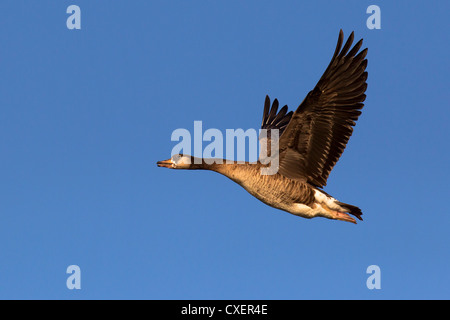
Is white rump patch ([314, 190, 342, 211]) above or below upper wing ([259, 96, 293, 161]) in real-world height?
below

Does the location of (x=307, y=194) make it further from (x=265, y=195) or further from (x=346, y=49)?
(x=346, y=49)

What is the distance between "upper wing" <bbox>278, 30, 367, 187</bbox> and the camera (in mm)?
11180

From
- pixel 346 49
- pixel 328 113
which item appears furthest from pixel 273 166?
pixel 346 49

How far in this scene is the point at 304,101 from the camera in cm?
1114

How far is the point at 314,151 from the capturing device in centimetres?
1191

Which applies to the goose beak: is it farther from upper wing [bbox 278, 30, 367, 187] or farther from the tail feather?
the tail feather

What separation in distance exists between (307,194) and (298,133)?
109 centimetres

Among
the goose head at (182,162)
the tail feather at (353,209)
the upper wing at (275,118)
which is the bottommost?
the tail feather at (353,209)

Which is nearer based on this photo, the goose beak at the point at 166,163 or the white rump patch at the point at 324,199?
the white rump patch at the point at 324,199

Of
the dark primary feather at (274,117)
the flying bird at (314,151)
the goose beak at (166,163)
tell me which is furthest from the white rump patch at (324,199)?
the dark primary feather at (274,117)

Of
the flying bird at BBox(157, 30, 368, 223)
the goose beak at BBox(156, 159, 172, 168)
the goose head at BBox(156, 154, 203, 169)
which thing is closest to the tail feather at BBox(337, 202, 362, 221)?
the flying bird at BBox(157, 30, 368, 223)

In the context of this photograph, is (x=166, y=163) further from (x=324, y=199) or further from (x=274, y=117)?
(x=274, y=117)

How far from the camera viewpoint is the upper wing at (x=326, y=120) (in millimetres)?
11180

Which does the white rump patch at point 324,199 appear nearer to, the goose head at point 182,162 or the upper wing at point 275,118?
the goose head at point 182,162
